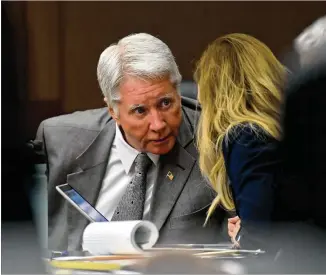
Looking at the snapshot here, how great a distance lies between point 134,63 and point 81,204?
0.72 m

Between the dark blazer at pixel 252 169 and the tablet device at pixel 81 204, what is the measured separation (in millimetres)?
659

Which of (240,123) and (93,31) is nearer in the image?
(240,123)

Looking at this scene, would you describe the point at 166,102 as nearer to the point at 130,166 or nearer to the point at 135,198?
the point at 130,166

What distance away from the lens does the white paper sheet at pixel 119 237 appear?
364 cm

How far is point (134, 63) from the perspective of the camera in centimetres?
361

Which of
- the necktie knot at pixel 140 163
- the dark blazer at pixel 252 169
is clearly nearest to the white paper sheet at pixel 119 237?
the necktie knot at pixel 140 163

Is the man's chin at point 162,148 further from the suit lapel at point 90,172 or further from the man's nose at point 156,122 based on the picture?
the suit lapel at point 90,172

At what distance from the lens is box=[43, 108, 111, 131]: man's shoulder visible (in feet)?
12.3

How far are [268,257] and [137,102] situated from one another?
37.5 inches

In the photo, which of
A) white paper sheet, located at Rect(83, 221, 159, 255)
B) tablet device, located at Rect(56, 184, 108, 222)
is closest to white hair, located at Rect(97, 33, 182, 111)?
tablet device, located at Rect(56, 184, 108, 222)

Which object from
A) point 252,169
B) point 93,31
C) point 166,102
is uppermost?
point 93,31

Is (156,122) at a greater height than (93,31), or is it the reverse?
(93,31)

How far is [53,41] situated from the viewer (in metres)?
3.76

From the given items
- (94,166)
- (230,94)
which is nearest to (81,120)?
(94,166)
